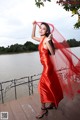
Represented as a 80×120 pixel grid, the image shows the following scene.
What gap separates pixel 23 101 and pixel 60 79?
4.79ft

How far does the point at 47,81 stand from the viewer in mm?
4867

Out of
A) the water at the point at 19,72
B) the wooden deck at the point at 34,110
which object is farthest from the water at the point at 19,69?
the wooden deck at the point at 34,110

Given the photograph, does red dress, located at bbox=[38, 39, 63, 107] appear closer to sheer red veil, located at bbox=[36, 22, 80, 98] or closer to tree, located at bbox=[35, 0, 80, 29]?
sheer red veil, located at bbox=[36, 22, 80, 98]

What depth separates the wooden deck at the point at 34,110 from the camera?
4996 millimetres

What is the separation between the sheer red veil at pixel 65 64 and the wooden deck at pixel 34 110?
0.35 metres

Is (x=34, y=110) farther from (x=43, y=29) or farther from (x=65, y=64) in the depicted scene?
(x=43, y=29)

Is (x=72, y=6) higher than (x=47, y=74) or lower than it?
higher

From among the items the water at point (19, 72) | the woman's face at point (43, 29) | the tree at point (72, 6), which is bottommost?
the water at point (19, 72)

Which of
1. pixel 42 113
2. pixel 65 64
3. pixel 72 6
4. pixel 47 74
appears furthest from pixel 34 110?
pixel 72 6

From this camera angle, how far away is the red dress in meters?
4.82

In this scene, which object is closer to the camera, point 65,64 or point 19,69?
point 65,64

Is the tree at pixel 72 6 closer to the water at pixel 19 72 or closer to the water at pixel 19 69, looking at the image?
the water at pixel 19 72

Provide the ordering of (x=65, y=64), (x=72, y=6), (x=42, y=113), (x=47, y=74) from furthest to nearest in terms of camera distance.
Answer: (x=65, y=64), (x=42, y=113), (x=47, y=74), (x=72, y=6)

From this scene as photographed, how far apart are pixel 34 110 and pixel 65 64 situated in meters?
1.24
